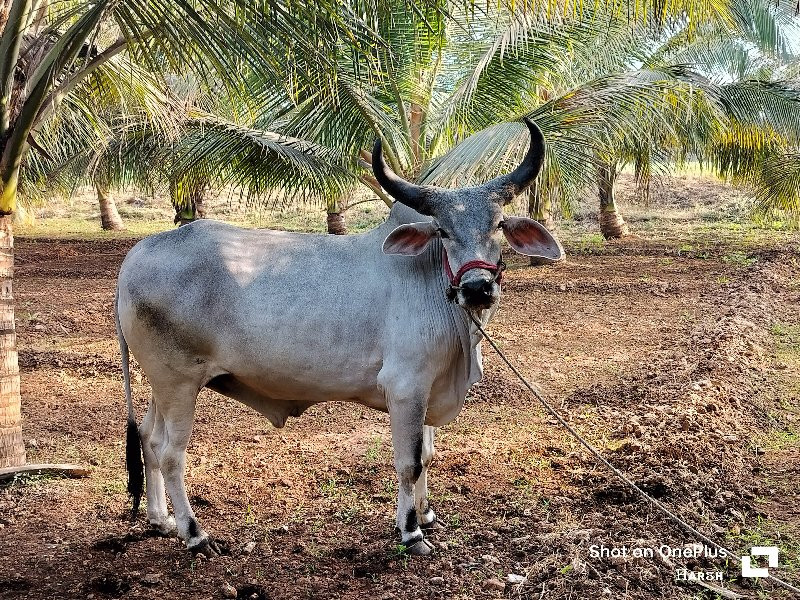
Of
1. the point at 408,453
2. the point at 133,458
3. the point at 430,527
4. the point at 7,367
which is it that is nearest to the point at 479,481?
the point at 430,527

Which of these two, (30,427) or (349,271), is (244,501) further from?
(30,427)

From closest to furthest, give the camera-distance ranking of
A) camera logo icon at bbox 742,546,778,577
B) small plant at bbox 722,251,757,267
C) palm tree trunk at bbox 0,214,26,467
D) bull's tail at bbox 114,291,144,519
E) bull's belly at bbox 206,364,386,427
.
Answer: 1. camera logo icon at bbox 742,546,778,577
2. bull's belly at bbox 206,364,386,427
3. bull's tail at bbox 114,291,144,519
4. palm tree trunk at bbox 0,214,26,467
5. small plant at bbox 722,251,757,267

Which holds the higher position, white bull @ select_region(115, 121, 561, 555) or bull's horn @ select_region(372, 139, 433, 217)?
bull's horn @ select_region(372, 139, 433, 217)

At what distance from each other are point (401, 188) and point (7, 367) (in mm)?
2748

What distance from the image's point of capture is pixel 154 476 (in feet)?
15.6

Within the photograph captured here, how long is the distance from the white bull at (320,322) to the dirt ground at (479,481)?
358mm

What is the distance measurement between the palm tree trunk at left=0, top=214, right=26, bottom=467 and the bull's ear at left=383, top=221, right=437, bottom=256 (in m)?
2.47

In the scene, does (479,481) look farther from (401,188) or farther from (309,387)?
(401,188)

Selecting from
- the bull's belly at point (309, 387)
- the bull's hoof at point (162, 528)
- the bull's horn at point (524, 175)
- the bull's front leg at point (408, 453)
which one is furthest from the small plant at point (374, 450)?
the bull's horn at point (524, 175)

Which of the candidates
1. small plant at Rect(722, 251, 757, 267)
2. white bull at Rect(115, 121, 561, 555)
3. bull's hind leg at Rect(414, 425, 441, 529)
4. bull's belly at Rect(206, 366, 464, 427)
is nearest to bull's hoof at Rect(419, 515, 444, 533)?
bull's hind leg at Rect(414, 425, 441, 529)

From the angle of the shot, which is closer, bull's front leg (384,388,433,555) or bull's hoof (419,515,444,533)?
bull's front leg (384,388,433,555)

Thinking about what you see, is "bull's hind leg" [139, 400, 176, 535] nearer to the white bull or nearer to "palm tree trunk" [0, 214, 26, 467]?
the white bull

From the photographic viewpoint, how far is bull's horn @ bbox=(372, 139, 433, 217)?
4199 millimetres

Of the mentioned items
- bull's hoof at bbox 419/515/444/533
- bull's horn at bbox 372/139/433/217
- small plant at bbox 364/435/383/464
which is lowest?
small plant at bbox 364/435/383/464
